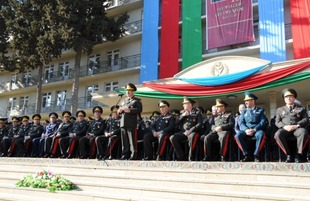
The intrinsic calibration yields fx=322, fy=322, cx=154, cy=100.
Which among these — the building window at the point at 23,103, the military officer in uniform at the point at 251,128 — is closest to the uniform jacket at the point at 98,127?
the military officer in uniform at the point at 251,128

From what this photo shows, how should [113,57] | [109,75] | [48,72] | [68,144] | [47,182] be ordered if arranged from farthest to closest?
[48,72], [113,57], [109,75], [68,144], [47,182]

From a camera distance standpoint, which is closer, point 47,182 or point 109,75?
point 47,182

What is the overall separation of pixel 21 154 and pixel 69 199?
176 inches

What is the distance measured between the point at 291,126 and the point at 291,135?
7.2 inches

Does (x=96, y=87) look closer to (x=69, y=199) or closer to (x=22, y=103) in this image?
(x=22, y=103)

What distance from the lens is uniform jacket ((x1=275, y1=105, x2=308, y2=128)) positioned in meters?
5.62

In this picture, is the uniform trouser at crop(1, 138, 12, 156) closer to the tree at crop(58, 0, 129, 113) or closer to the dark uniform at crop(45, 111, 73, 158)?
the dark uniform at crop(45, 111, 73, 158)

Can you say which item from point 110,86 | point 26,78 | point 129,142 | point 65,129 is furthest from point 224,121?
point 26,78

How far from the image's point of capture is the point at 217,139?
21.2 ft

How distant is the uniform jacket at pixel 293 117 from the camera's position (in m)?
5.62

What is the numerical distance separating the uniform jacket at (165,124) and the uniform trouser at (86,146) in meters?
1.61

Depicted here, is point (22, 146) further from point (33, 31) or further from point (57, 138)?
point (33, 31)

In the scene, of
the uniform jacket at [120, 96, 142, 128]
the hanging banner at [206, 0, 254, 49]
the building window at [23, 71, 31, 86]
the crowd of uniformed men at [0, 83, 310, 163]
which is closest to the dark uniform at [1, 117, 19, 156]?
the crowd of uniformed men at [0, 83, 310, 163]

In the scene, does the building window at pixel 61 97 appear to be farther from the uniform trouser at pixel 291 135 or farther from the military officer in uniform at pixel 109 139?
the uniform trouser at pixel 291 135
